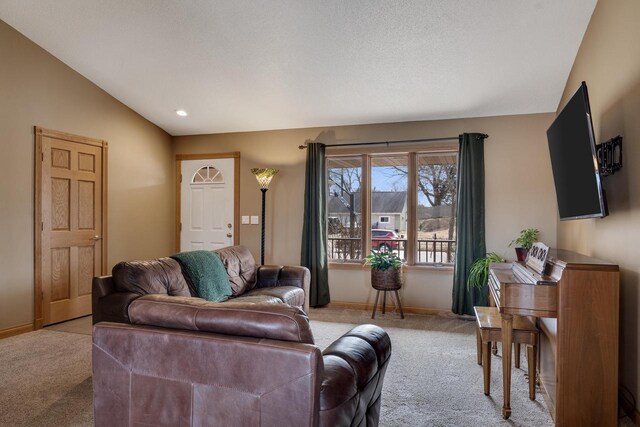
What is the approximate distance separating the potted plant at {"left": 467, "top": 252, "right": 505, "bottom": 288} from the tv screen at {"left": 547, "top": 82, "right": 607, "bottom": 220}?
1198 millimetres

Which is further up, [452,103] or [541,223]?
[452,103]

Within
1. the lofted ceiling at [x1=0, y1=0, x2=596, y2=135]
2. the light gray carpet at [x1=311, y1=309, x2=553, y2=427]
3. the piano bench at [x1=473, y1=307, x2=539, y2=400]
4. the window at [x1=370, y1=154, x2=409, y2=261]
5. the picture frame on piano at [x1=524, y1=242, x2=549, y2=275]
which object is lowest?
the light gray carpet at [x1=311, y1=309, x2=553, y2=427]

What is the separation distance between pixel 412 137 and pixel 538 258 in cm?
256

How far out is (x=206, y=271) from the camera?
3301 mm

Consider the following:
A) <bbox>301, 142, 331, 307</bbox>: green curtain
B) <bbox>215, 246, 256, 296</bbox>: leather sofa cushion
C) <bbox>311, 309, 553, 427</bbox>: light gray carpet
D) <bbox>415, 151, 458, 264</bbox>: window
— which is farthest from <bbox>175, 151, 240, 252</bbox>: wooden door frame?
<bbox>415, 151, 458, 264</bbox>: window

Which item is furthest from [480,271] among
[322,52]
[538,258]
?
[322,52]

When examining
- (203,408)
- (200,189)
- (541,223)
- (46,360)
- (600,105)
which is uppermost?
(600,105)

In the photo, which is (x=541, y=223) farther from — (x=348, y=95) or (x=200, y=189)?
(x=200, y=189)

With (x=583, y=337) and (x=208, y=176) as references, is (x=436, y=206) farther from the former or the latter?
(x=208, y=176)

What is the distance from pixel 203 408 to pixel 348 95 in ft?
11.7

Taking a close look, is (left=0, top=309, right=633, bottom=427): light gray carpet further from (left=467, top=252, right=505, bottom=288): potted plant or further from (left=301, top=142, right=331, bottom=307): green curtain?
(left=301, top=142, right=331, bottom=307): green curtain

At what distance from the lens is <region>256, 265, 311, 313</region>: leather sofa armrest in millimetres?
3994

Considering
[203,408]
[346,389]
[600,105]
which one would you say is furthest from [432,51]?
[203,408]

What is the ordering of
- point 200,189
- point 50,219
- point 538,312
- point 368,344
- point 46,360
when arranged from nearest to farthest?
1. point 368,344
2. point 538,312
3. point 46,360
4. point 50,219
5. point 200,189
